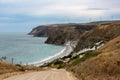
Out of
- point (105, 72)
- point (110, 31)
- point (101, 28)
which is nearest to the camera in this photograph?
point (105, 72)

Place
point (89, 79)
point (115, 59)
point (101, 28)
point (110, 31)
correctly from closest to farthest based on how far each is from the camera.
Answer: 1. point (89, 79)
2. point (115, 59)
3. point (110, 31)
4. point (101, 28)

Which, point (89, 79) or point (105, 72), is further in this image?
point (105, 72)

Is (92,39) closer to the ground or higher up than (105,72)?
closer to the ground

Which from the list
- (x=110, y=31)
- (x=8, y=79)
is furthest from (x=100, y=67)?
(x=110, y=31)

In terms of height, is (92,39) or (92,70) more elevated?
(92,70)

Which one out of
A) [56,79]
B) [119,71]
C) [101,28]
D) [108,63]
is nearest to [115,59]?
[108,63]

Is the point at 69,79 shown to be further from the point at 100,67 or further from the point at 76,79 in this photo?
the point at 100,67

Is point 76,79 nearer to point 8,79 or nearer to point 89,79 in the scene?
point 89,79

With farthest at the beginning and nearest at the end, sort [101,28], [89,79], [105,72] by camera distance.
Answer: [101,28], [105,72], [89,79]

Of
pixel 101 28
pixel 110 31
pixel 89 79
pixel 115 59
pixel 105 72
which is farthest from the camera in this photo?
pixel 101 28
